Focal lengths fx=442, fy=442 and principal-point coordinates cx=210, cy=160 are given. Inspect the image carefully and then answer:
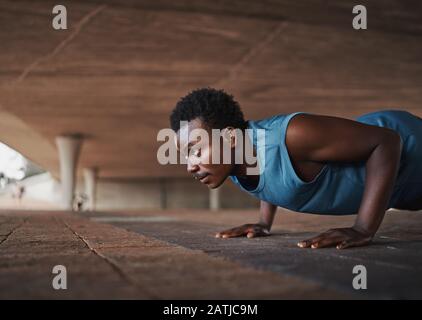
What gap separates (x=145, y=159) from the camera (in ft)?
107

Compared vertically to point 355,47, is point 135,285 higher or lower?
lower

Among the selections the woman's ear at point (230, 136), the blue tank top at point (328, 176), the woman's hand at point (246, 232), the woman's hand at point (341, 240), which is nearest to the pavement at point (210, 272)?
the woman's hand at point (341, 240)

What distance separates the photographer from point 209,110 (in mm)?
3240

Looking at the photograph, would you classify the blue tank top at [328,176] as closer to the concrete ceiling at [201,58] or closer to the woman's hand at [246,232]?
the woman's hand at [246,232]

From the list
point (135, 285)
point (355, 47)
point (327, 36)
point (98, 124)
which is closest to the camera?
point (135, 285)

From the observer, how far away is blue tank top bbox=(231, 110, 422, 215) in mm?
3086

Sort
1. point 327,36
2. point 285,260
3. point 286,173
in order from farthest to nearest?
point 327,36 → point 286,173 → point 285,260

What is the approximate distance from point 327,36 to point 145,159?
23193 millimetres

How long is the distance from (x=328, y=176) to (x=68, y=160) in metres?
23.4

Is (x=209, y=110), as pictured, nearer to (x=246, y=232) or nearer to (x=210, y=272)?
(x=246, y=232)

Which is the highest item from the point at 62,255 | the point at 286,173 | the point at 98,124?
the point at 98,124
